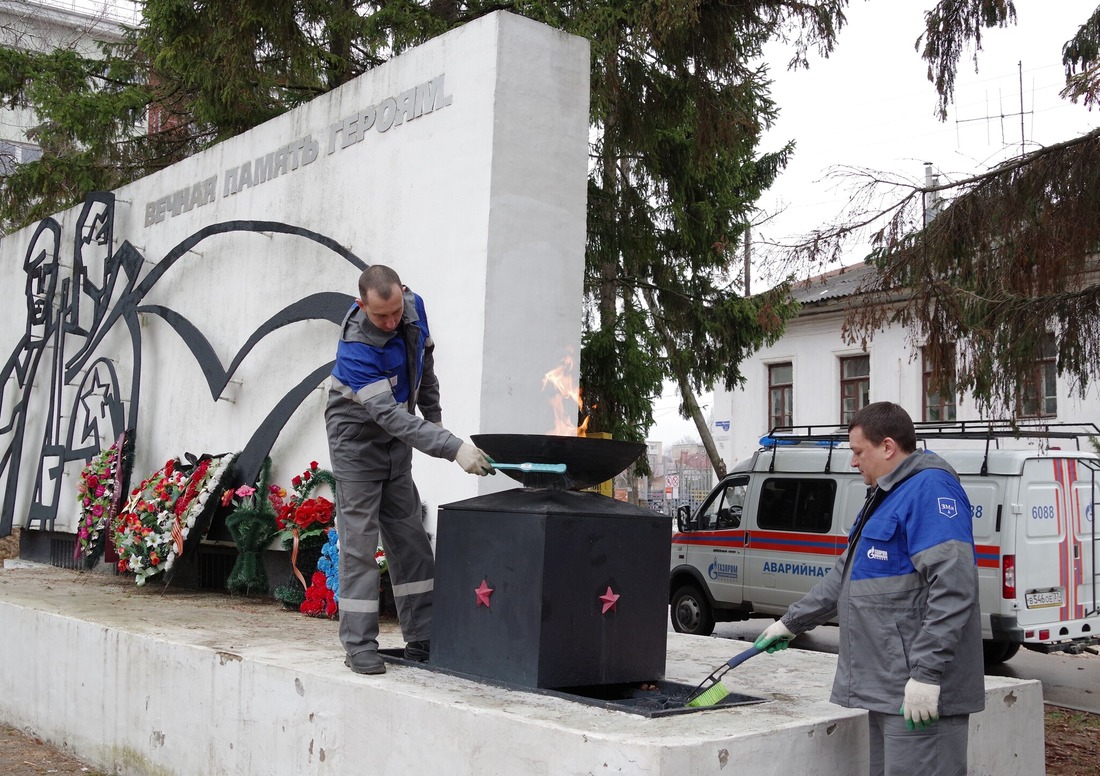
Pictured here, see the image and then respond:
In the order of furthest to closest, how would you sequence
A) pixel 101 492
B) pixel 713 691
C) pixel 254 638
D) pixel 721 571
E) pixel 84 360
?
1. pixel 721 571
2. pixel 84 360
3. pixel 101 492
4. pixel 254 638
5. pixel 713 691

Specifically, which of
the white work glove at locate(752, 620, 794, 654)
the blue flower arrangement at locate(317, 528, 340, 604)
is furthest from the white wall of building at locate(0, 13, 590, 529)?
the white work glove at locate(752, 620, 794, 654)

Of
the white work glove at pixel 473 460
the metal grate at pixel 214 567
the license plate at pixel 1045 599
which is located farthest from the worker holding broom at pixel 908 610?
the license plate at pixel 1045 599

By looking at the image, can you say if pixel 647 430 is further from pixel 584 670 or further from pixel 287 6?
pixel 584 670

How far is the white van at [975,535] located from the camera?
36.6 feet

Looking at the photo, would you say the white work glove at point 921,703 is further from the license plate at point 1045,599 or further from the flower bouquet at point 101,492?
the license plate at point 1045,599

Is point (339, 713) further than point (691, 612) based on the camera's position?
No

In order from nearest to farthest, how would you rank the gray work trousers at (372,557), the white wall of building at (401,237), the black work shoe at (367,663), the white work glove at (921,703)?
the white work glove at (921,703) < the black work shoe at (367,663) < the gray work trousers at (372,557) < the white wall of building at (401,237)

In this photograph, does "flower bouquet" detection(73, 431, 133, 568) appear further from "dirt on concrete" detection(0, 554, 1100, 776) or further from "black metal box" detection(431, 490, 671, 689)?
"black metal box" detection(431, 490, 671, 689)

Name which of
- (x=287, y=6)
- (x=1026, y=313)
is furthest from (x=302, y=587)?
(x=287, y=6)

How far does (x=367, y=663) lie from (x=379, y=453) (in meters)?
0.94

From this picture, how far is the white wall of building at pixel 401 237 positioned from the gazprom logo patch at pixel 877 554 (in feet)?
10.6

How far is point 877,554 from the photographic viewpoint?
3.59m

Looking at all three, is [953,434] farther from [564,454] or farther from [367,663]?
[367,663]

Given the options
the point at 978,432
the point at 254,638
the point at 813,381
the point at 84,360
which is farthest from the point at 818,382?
the point at 254,638
